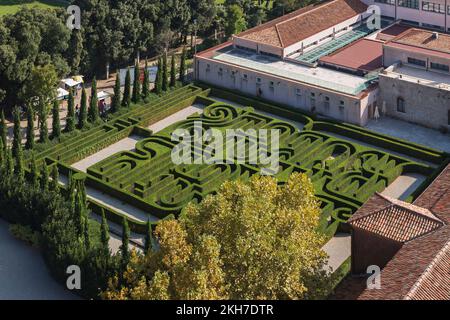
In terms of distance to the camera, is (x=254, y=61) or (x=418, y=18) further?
(x=418, y=18)

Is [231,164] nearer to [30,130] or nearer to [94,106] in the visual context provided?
[94,106]

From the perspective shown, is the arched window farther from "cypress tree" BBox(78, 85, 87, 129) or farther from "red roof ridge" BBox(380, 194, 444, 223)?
"cypress tree" BBox(78, 85, 87, 129)

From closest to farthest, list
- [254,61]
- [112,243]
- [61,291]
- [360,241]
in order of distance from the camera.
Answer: [360,241]
[61,291]
[112,243]
[254,61]

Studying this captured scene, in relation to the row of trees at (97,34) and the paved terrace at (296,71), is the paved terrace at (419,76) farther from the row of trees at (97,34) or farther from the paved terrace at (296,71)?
the row of trees at (97,34)

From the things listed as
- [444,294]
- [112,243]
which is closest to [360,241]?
[444,294]

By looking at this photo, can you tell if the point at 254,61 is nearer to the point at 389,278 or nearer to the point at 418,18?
the point at 418,18

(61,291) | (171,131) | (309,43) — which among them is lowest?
(61,291)

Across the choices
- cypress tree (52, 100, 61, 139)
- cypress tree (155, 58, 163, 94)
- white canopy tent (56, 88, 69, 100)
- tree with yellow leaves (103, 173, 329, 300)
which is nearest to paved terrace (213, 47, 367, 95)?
cypress tree (155, 58, 163, 94)
